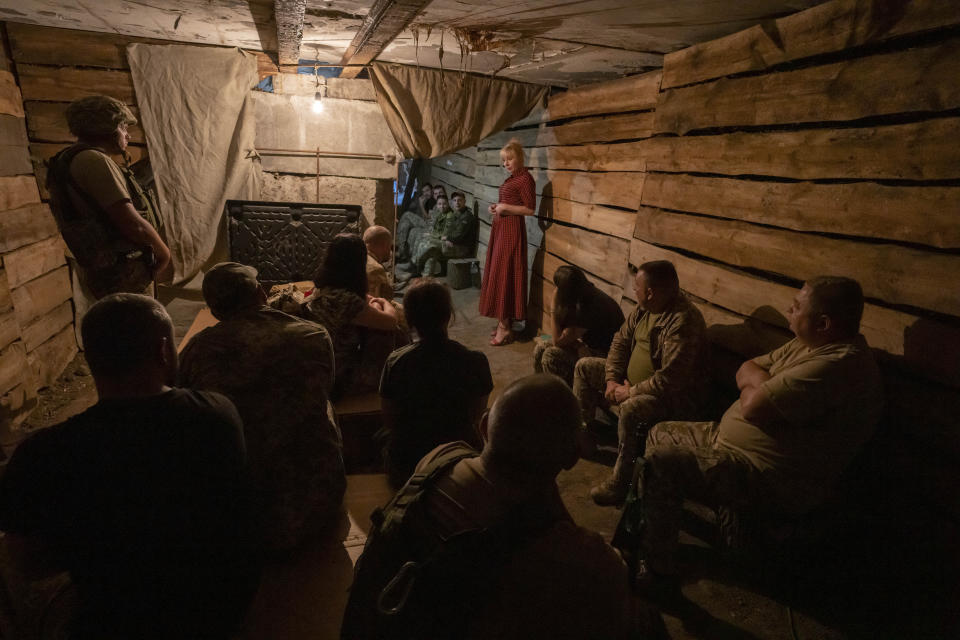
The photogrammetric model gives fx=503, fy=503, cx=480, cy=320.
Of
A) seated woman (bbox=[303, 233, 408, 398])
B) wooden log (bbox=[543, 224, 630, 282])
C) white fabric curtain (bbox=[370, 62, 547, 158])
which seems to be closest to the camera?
seated woman (bbox=[303, 233, 408, 398])

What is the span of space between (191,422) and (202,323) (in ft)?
9.60

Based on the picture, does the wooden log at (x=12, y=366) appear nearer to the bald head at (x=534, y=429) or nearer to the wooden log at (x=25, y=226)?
the wooden log at (x=25, y=226)

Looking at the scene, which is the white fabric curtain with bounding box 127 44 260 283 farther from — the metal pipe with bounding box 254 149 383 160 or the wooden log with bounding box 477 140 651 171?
the wooden log with bounding box 477 140 651 171

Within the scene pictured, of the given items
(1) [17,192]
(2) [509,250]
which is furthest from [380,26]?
(1) [17,192]

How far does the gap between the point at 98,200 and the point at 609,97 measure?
4361mm

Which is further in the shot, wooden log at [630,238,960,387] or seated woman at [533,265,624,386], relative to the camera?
seated woman at [533,265,624,386]

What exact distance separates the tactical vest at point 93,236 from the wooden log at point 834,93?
13.3 feet

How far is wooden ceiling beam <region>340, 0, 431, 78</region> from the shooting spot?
290 centimetres

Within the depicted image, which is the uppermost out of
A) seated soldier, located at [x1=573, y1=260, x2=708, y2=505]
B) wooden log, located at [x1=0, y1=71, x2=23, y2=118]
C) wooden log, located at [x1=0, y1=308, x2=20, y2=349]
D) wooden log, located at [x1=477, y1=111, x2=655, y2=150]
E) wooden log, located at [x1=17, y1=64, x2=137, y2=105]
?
wooden log, located at [x1=477, y1=111, x2=655, y2=150]

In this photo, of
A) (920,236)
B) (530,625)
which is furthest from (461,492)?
(920,236)

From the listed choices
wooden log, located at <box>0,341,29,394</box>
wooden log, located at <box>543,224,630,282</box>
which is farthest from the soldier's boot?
wooden log, located at <box>0,341,29,394</box>

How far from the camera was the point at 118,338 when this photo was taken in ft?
4.56

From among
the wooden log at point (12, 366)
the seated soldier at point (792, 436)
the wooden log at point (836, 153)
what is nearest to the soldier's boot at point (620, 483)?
the seated soldier at point (792, 436)

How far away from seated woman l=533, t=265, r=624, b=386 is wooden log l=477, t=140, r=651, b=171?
4.26ft
